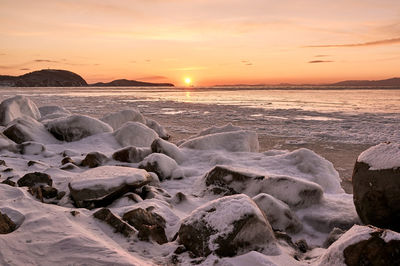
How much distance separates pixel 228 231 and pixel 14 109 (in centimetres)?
873

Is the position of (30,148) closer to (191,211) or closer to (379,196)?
(191,211)

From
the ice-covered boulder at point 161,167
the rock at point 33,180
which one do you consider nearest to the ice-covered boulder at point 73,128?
the ice-covered boulder at point 161,167

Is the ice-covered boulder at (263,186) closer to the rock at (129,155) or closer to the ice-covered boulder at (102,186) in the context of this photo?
the ice-covered boulder at (102,186)

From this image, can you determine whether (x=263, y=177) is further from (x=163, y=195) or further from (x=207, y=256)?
(x=207, y=256)

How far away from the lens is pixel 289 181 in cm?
425

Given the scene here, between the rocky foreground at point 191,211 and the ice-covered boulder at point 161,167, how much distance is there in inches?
0.6

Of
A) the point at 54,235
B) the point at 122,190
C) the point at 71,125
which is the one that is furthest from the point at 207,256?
the point at 71,125

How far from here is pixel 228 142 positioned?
23.1ft

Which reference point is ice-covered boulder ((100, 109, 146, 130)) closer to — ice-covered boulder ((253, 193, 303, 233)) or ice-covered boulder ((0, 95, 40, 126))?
ice-covered boulder ((0, 95, 40, 126))

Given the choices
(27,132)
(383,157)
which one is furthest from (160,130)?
(383,157)

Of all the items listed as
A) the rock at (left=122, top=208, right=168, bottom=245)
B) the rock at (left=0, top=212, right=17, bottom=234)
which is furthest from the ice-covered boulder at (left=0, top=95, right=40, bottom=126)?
the rock at (left=122, top=208, right=168, bottom=245)

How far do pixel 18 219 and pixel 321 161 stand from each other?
438 centimetres

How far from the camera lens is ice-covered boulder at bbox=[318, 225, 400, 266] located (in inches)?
83.3

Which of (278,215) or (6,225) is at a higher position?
(6,225)
